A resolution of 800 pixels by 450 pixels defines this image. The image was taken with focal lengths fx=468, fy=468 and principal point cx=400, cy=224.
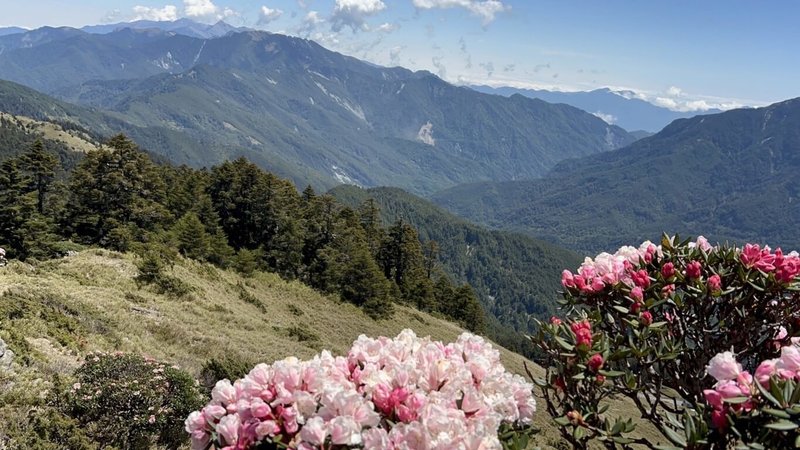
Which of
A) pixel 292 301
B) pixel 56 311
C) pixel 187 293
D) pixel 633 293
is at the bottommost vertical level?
pixel 292 301

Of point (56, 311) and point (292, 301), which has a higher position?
point (56, 311)

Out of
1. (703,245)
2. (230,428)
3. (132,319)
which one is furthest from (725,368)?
(132,319)

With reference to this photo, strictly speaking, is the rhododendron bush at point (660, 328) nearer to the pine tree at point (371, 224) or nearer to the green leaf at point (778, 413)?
the green leaf at point (778, 413)

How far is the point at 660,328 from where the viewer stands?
4.00 metres

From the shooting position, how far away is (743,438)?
2578mm

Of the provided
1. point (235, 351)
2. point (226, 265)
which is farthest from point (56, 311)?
point (226, 265)

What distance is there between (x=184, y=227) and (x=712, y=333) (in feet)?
117

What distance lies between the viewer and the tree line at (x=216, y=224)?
32156 mm

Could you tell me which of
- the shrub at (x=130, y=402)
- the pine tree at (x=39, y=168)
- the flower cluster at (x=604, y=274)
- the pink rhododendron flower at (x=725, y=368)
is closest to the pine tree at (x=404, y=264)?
the pine tree at (x=39, y=168)

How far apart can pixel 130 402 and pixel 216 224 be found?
35585mm

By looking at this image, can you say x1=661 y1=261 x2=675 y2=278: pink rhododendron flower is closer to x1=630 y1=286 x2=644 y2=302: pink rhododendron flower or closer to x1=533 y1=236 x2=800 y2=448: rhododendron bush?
x1=533 y1=236 x2=800 y2=448: rhododendron bush

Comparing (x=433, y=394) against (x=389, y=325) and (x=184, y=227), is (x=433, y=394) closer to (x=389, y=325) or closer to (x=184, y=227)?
(x=184, y=227)

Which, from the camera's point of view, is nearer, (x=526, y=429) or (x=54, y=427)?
(x=526, y=429)

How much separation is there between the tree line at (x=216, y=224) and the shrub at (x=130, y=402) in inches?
754
